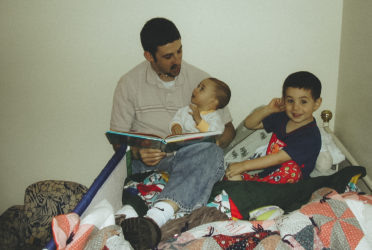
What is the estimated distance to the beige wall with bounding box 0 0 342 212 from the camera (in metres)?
1.98

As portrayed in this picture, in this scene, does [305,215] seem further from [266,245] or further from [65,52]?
[65,52]

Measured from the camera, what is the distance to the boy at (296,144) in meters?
1.59

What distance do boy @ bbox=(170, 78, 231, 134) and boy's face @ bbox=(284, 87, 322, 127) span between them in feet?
1.24

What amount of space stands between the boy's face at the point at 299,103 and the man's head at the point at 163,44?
0.65 m

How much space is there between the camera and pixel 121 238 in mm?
→ 1063

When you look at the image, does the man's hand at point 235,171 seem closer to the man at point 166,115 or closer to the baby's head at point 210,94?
the man at point 166,115

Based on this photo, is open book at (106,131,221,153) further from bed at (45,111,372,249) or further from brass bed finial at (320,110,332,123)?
brass bed finial at (320,110,332,123)

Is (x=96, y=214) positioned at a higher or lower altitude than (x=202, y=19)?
lower

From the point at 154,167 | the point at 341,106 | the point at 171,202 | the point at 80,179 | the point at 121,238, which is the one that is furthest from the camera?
the point at 80,179

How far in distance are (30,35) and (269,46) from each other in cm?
166

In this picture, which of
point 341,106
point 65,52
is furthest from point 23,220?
point 341,106

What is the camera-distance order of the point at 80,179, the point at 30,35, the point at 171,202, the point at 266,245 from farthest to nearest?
the point at 80,179 < the point at 30,35 < the point at 171,202 < the point at 266,245

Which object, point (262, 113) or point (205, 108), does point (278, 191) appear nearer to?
point (262, 113)

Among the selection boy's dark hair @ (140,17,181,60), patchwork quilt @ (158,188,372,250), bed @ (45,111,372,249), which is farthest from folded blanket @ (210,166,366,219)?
boy's dark hair @ (140,17,181,60)
